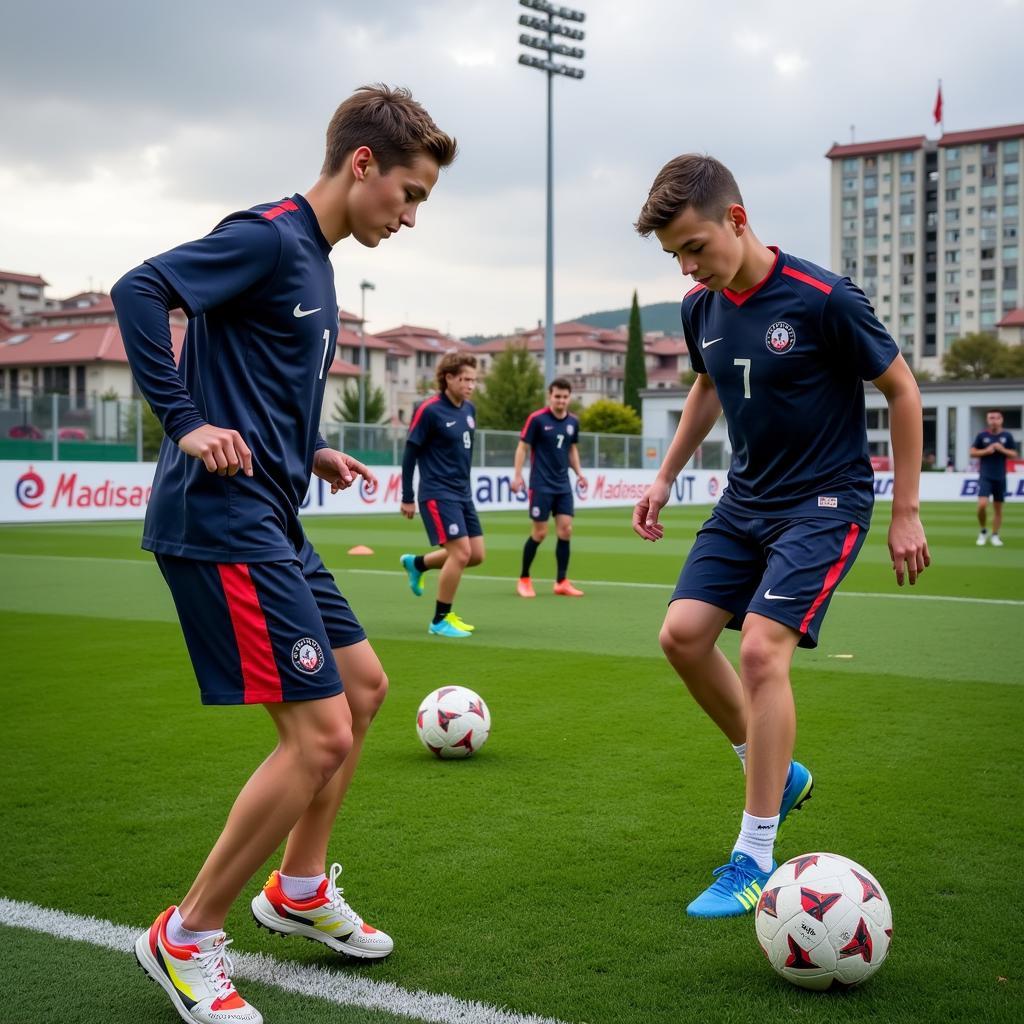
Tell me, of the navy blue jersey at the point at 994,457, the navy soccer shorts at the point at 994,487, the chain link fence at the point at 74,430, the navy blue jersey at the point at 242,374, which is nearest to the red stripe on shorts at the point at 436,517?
the navy blue jersey at the point at 242,374

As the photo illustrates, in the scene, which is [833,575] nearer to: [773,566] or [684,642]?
[773,566]

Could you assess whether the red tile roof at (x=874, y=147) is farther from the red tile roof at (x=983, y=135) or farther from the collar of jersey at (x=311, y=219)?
the collar of jersey at (x=311, y=219)

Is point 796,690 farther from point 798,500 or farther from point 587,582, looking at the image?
point 587,582

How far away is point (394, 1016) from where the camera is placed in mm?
2941

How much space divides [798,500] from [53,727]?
4.12 metres

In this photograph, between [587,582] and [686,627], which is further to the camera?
[587,582]

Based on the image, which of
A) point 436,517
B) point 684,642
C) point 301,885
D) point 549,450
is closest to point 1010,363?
point 549,450

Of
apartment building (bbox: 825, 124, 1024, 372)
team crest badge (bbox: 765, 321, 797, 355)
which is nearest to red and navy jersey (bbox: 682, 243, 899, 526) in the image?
team crest badge (bbox: 765, 321, 797, 355)

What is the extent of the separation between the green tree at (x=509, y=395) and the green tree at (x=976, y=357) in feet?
124

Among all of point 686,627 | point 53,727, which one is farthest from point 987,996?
point 53,727

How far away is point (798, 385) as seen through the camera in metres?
3.99

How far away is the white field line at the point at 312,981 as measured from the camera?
9.63ft

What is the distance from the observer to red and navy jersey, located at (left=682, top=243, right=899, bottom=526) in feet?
12.8

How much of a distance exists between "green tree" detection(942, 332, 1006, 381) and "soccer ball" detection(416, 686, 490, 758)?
95000 mm
